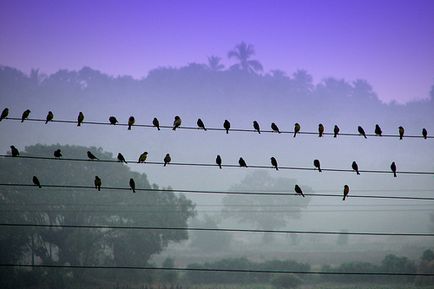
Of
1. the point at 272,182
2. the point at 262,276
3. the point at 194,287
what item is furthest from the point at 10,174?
the point at 272,182

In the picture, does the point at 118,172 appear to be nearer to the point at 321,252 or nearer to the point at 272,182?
the point at 321,252

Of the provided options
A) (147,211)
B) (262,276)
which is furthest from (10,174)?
(262,276)

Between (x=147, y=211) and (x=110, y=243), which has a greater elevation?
(x=147, y=211)

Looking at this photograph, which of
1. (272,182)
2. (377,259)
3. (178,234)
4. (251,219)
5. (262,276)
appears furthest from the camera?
(272,182)

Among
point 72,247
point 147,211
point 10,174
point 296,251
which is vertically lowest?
point 296,251

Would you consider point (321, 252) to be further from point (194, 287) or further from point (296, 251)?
point (194, 287)

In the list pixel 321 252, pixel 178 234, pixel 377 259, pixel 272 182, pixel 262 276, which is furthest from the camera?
pixel 272 182

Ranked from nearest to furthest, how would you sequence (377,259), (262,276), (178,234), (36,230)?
1. (36,230)
2. (178,234)
3. (262,276)
4. (377,259)

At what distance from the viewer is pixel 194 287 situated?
43.2 metres

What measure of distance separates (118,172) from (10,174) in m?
11.4

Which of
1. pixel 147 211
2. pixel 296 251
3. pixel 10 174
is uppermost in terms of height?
pixel 10 174

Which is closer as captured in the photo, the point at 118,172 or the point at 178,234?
the point at 178,234

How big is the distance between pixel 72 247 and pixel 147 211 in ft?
26.5

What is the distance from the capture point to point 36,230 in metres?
41.8
